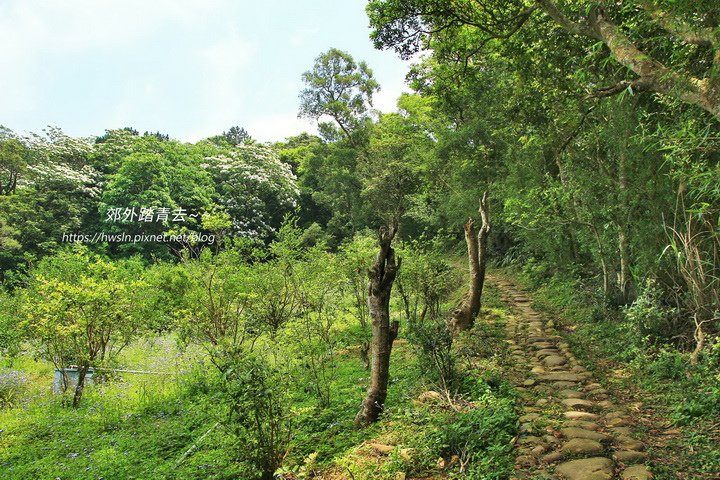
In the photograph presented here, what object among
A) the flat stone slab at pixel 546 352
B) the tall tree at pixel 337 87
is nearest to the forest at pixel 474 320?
the flat stone slab at pixel 546 352

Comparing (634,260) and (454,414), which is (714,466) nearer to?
(454,414)

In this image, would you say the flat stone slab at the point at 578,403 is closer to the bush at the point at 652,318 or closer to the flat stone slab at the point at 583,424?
the flat stone slab at the point at 583,424

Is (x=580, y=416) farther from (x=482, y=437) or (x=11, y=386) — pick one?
(x=11, y=386)

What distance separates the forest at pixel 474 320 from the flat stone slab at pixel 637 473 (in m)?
0.03

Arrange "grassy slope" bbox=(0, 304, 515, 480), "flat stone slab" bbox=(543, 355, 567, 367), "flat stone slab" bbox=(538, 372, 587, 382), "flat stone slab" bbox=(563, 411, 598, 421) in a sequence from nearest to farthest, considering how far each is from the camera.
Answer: "grassy slope" bbox=(0, 304, 515, 480) → "flat stone slab" bbox=(563, 411, 598, 421) → "flat stone slab" bbox=(538, 372, 587, 382) → "flat stone slab" bbox=(543, 355, 567, 367)

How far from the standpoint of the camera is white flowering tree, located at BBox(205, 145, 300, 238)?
2603cm

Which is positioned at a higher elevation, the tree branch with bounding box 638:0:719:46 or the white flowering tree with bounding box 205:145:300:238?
the white flowering tree with bounding box 205:145:300:238

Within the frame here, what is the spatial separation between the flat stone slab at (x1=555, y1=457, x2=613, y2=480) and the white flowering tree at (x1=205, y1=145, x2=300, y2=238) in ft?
76.2

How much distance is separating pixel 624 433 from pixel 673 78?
2.90 metres

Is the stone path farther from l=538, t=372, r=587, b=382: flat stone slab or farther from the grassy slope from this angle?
the grassy slope

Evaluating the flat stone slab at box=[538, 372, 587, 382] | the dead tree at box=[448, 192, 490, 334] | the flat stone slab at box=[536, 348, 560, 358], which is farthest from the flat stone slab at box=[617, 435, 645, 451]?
the dead tree at box=[448, 192, 490, 334]

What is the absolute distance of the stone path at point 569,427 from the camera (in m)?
2.83

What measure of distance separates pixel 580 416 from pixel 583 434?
0.45 meters

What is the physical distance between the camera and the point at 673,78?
349 centimetres
